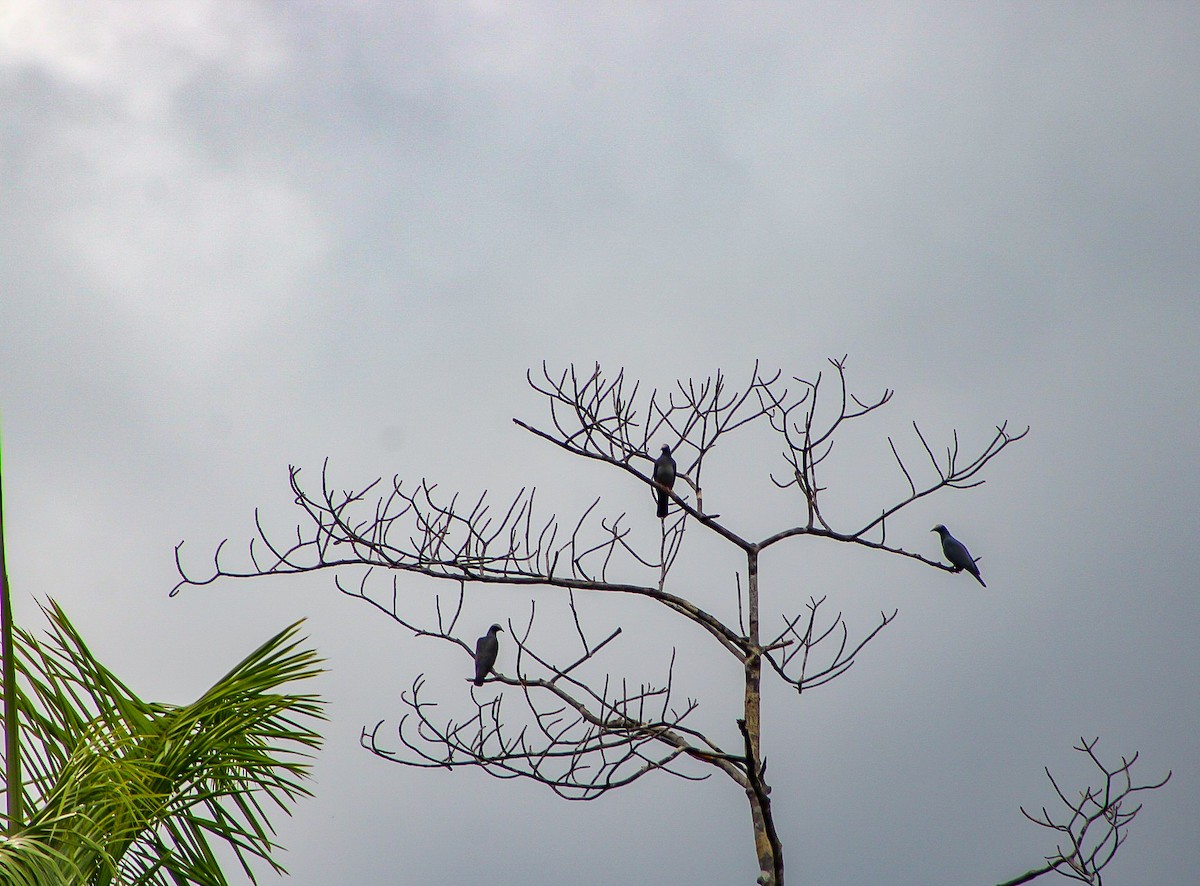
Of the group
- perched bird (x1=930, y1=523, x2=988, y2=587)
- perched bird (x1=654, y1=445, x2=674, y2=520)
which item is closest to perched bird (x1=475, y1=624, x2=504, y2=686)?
perched bird (x1=654, y1=445, x2=674, y2=520)

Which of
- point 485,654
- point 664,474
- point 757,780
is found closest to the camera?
point 757,780

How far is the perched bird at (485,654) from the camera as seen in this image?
4.56m

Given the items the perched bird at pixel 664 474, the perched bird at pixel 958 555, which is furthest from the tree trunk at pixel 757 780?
the perched bird at pixel 958 555

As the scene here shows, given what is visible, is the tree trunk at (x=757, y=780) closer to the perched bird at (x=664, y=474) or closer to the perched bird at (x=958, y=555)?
the perched bird at (x=664, y=474)

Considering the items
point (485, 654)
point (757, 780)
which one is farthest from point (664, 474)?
point (757, 780)

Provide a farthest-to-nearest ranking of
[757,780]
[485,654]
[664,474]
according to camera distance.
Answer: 1. [664,474]
2. [485,654]
3. [757,780]

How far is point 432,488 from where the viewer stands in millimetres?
4496

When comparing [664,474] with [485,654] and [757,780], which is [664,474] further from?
[757,780]

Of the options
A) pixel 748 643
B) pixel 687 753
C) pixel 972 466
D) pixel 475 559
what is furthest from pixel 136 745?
pixel 972 466

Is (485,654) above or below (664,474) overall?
below

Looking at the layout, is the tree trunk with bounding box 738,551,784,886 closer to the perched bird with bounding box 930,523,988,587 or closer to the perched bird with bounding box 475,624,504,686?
the perched bird with bounding box 475,624,504,686

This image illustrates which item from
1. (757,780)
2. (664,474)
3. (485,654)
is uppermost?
(664,474)

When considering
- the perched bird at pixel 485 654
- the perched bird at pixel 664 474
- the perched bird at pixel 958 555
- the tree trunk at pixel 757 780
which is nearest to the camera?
the tree trunk at pixel 757 780

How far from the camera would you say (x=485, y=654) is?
4859mm
